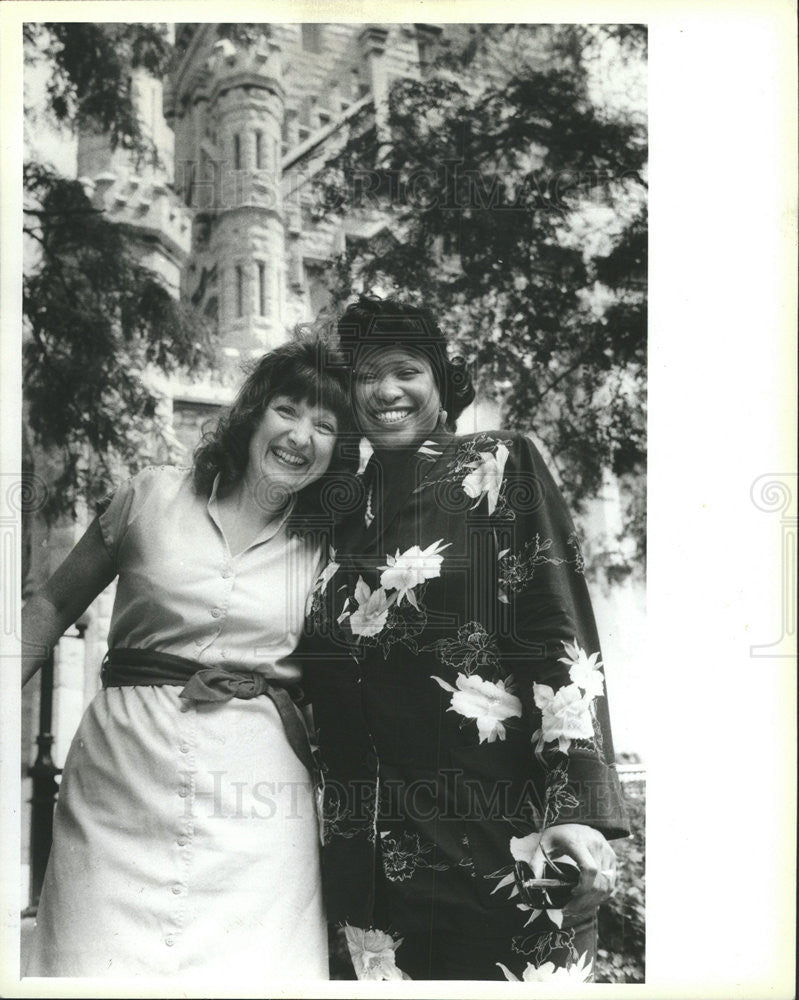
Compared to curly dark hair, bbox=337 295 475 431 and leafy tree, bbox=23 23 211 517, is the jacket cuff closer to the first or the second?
curly dark hair, bbox=337 295 475 431

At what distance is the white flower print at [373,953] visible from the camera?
9.89ft

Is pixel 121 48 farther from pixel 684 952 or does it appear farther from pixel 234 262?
pixel 684 952

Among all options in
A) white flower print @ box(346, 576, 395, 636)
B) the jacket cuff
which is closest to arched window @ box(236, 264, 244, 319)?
white flower print @ box(346, 576, 395, 636)

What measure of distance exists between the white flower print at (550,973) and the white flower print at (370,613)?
0.94m

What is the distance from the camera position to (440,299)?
3.15 m

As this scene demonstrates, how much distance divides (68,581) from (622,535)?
1.53 m

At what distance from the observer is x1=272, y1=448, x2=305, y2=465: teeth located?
3053mm

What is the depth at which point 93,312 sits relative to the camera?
319cm

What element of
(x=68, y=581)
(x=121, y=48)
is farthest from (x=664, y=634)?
(x=121, y=48)

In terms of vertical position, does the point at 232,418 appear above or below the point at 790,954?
above

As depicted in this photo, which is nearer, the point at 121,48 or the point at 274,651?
the point at 274,651

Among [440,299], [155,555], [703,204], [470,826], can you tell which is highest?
[703,204]

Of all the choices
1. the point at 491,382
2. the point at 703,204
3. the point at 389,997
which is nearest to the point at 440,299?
the point at 491,382

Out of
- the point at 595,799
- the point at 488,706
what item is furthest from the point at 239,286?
the point at 595,799
